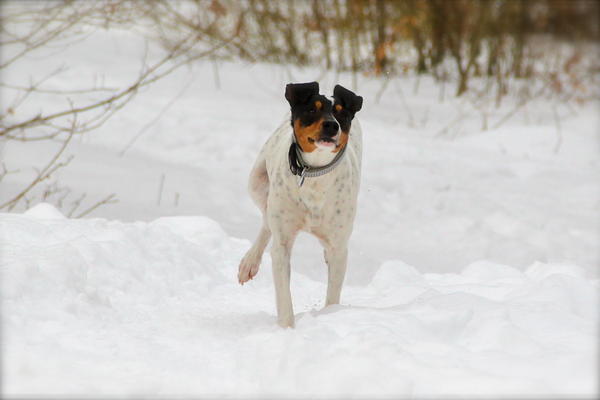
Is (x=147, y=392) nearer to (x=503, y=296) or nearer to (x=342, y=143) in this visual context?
(x=342, y=143)

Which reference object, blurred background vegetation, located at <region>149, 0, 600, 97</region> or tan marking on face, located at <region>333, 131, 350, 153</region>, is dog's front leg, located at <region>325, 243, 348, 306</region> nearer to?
tan marking on face, located at <region>333, 131, 350, 153</region>

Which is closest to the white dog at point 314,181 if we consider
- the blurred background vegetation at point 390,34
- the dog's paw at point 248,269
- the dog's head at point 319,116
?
the dog's head at point 319,116

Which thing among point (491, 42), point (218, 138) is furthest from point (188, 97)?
point (491, 42)

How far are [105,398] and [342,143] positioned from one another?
5.29ft

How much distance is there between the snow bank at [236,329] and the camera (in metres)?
2.42

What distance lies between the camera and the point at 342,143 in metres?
3.36

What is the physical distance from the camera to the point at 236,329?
3.56m

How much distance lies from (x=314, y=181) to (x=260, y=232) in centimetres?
78

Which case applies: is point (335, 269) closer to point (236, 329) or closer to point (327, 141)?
point (236, 329)

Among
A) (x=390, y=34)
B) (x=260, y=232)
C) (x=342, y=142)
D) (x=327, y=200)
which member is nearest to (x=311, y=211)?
(x=327, y=200)

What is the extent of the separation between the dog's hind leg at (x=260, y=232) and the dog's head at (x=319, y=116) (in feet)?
2.82

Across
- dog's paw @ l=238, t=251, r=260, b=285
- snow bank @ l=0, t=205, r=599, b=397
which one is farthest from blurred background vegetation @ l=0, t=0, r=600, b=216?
dog's paw @ l=238, t=251, r=260, b=285

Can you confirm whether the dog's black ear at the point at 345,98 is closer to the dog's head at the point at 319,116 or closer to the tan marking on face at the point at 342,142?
the dog's head at the point at 319,116

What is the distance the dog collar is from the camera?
11.2ft
